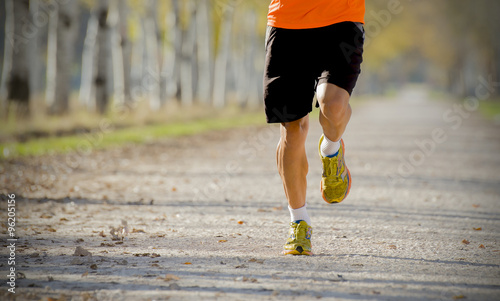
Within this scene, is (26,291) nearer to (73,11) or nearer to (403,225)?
(403,225)

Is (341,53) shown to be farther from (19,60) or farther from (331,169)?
(19,60)

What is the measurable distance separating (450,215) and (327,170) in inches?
78.9

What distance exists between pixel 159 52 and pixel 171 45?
2.79 m

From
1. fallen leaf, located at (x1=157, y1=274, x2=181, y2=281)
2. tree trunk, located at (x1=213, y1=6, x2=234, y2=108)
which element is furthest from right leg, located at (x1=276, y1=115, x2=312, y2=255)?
tree trunk, located at (x1=213, y1=6, x2=234, y2=108)

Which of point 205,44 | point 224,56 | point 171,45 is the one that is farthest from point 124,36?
point 224,56

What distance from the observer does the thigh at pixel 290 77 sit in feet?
13.1

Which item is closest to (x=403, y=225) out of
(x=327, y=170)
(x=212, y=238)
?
(x=327, y=170)

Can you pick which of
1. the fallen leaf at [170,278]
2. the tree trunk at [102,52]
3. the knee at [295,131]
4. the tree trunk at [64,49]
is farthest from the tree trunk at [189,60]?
the fallen leaf at [170,278]

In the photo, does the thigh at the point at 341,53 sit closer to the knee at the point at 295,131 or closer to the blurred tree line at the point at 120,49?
the knee at the point at 295,131

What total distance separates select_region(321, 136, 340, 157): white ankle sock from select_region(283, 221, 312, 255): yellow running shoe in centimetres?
51

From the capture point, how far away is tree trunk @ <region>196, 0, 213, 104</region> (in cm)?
2850

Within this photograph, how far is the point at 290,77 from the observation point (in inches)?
157

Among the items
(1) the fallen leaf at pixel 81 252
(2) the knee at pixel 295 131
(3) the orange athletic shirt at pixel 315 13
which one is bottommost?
(1) the fallen leaf at pixel 81 252

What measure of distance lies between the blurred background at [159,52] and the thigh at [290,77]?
8.90 m
